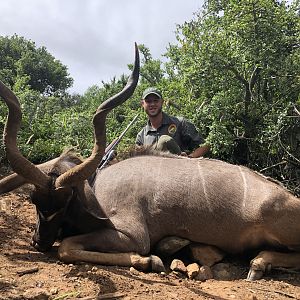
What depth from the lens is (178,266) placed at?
3.65m

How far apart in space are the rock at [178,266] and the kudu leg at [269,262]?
1.73 ft

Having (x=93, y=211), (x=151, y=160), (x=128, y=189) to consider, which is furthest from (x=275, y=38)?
(x=93, y=211)

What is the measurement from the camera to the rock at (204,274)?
141 inches

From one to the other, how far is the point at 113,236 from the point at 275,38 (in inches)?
116

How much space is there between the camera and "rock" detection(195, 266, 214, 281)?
141 inches

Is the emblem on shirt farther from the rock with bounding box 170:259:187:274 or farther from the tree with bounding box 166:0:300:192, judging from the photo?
the rock with bounding box 170:259:187:274

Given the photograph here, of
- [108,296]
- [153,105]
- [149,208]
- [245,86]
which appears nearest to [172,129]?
[153,105]

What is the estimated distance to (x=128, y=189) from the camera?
3.99 m

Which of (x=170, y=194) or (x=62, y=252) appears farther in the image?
(x=170, y=194)

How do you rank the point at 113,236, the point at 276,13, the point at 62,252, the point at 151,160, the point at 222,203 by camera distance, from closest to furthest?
1. the point at 62,252
2. the point at 113,236
3. the point at 222,203
4. the point at 151,160
5. the point at 276,13

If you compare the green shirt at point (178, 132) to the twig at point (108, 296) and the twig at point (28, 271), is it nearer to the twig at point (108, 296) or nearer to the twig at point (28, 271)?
the twig at point (28, 271)

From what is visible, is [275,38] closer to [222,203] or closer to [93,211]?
[222,203]

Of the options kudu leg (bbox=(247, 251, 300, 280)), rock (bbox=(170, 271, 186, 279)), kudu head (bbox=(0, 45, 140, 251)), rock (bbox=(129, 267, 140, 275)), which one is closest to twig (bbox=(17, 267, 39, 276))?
kudu head (bbox=(0, 45, 140, 251))

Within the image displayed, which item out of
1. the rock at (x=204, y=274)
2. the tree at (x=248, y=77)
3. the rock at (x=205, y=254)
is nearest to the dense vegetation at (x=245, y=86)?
the tree at (x=248, y=77)
